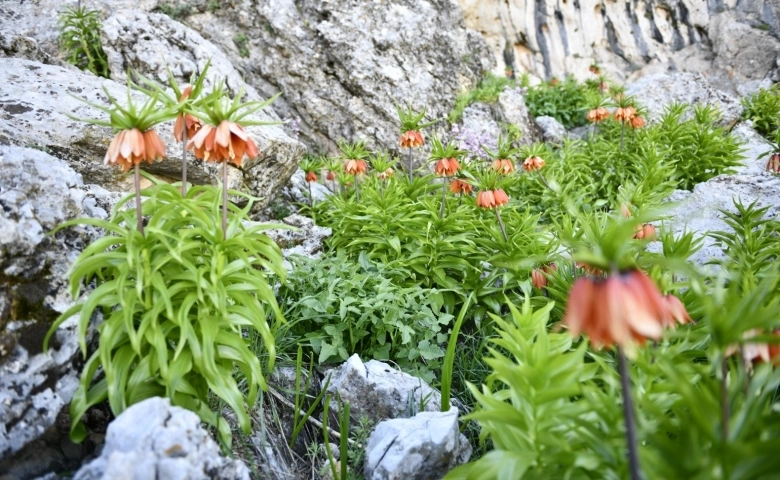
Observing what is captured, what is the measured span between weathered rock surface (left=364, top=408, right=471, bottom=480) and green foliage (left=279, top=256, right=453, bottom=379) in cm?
71

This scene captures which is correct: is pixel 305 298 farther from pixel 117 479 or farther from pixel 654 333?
pixel 654 333

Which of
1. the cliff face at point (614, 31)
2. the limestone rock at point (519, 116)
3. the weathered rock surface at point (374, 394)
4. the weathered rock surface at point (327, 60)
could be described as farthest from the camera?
the cliff face at point (614, 31)

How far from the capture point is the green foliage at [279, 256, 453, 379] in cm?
321

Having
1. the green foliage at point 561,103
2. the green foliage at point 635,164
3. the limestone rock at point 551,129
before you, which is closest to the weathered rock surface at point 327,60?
the limestone rock at point 551,129

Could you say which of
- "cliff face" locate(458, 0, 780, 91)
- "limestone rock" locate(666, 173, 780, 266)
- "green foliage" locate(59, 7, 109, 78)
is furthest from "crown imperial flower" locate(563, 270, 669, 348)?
"cliff face" locate(458, 0, 780, 91)

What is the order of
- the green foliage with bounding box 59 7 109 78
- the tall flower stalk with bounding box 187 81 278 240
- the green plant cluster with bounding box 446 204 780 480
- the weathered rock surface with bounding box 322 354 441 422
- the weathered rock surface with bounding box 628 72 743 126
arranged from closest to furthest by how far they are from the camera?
the green plant cluster with bounding box 446 204 780 480 → the tall flower stalk with bounding box 187 81 278 240 → the weathered rock surface with bounding box 322 354 441 422 → the green foliage with bounding box 59 7 109 78 → the weathered rock surface with bounding box 628 72 743 126

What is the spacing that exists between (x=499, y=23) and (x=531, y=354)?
11.1 meters

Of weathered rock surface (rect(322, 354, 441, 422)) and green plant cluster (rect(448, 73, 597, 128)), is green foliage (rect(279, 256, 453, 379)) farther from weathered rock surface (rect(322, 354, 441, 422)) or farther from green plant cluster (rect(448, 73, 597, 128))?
green plant cluster (rect(448, 73, 597, 128))

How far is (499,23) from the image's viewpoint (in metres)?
11.5

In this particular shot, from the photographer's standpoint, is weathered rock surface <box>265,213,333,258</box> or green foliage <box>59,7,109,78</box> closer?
weathered rock surface <box>265,213,333,258</box>

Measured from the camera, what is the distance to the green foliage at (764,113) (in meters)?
8.37

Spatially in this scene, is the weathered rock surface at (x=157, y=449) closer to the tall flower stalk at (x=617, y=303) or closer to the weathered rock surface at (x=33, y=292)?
the weathered rock surface at (x=33, y=292)

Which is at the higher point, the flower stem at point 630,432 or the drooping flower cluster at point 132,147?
the drooping flower cluster at point 132,147

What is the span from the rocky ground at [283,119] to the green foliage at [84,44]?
23 centimetres
